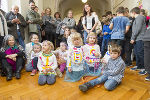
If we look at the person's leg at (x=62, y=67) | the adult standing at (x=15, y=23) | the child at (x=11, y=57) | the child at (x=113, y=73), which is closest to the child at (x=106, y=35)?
Answer: the person's leg at (x=62, y=67)

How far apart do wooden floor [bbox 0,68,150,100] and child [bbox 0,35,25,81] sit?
1.07 feet

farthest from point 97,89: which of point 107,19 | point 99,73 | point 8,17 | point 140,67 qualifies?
point 8,17

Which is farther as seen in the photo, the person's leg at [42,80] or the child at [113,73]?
the person's leg at [42,80]

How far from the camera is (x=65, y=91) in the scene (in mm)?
2047

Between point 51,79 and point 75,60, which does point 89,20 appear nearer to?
point 75,60

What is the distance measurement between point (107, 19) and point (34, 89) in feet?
10.5

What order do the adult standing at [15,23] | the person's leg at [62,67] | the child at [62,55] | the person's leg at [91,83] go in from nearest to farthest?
the person's leg at [91,83]
the person's leg at [62,67]
the child at [62,55]
the adult standing at [15,23]

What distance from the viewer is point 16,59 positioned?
2949mm

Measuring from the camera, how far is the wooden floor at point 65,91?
185cm

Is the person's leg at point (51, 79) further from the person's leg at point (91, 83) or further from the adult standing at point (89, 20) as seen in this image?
the adult standing at point (89, 20)

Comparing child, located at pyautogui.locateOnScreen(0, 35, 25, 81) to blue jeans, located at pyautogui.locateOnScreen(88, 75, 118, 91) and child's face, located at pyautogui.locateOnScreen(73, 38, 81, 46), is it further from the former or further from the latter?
blue jeans, located at pyautogui.locateOnScreen(88, 75, 118, 91)

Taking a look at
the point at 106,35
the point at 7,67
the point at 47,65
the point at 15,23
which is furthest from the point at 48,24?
the point at 47,65

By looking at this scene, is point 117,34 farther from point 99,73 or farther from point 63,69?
point 63,69

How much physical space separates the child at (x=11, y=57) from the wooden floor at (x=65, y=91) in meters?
0.33
